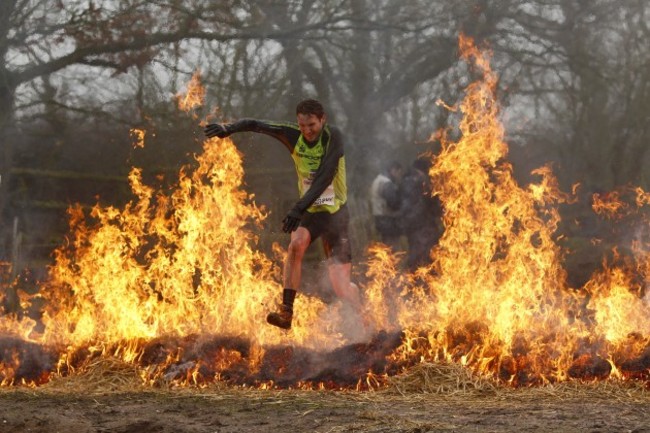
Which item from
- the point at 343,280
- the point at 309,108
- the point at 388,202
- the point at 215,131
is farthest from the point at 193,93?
the point at 343,280

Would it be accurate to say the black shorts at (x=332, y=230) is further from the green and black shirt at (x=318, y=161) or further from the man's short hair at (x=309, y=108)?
the man's short hair at (x=309, y=108)

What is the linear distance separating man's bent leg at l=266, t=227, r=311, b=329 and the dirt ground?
0.65 m

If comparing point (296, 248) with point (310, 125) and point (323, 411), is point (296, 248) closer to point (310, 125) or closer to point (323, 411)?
point (310, 125)

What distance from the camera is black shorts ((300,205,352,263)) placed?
755 cm

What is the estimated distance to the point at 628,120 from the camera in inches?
656

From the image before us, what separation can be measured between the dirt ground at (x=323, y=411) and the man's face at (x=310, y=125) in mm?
2149

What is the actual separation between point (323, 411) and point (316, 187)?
7.00 feet

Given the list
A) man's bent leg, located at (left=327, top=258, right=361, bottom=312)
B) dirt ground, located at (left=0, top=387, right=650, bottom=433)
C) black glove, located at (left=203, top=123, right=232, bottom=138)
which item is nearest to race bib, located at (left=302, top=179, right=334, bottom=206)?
man's bent leg, located at (left=327, top=258, right=361, bottom=312)

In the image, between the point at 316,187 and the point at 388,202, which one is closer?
the point at 316,187

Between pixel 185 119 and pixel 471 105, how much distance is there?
5.93 meters

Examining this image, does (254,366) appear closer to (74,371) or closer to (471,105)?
(74,371)

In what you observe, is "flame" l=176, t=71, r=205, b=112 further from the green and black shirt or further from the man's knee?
the man's knee

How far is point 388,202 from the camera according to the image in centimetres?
1147

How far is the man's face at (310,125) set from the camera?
294 inches
